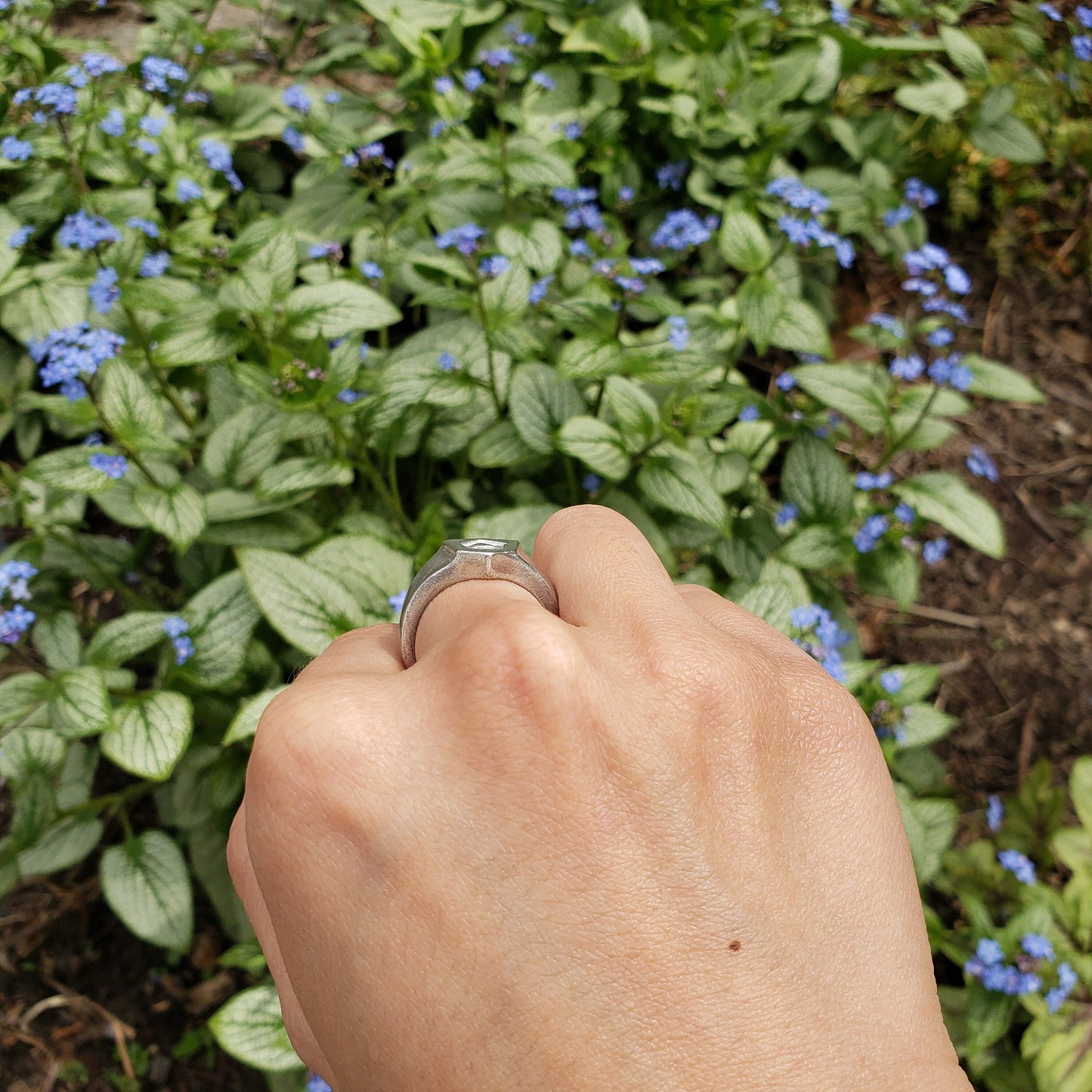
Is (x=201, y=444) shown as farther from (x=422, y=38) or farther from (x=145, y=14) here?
(x=145, y=14)

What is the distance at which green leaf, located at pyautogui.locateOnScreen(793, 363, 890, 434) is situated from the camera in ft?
9.08

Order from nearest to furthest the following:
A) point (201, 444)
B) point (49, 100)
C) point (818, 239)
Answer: point (49, 100)
point (818, 239)
point (201, 444)

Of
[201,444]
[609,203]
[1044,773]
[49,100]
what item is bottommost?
[1044,773]

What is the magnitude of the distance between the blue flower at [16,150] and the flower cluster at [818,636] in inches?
115

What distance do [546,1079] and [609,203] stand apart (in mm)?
3407

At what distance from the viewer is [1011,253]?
15.2ft

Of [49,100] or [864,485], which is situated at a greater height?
[49,100]

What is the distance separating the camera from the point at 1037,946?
2295 mm

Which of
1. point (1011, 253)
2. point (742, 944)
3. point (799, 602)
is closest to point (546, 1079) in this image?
point (742, 944)

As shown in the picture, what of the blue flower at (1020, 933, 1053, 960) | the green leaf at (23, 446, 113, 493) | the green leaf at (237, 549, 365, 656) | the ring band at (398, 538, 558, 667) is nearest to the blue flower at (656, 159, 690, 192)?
the green leaf at (237, 549, 365, 656)

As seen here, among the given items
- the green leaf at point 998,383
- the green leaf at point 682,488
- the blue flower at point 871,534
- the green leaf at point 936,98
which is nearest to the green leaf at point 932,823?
the blue flower at point 871,534

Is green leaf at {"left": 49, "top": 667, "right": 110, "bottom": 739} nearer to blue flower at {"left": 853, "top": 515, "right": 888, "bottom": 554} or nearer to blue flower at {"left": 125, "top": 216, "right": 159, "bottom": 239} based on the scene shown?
blue flower at {"left": 125, "top": 216, "right": 159, "bottom": 239}

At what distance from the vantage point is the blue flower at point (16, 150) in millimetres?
2672

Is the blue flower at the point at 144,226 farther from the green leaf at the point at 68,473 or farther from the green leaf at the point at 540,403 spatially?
the green leaf at the point at 540,403
